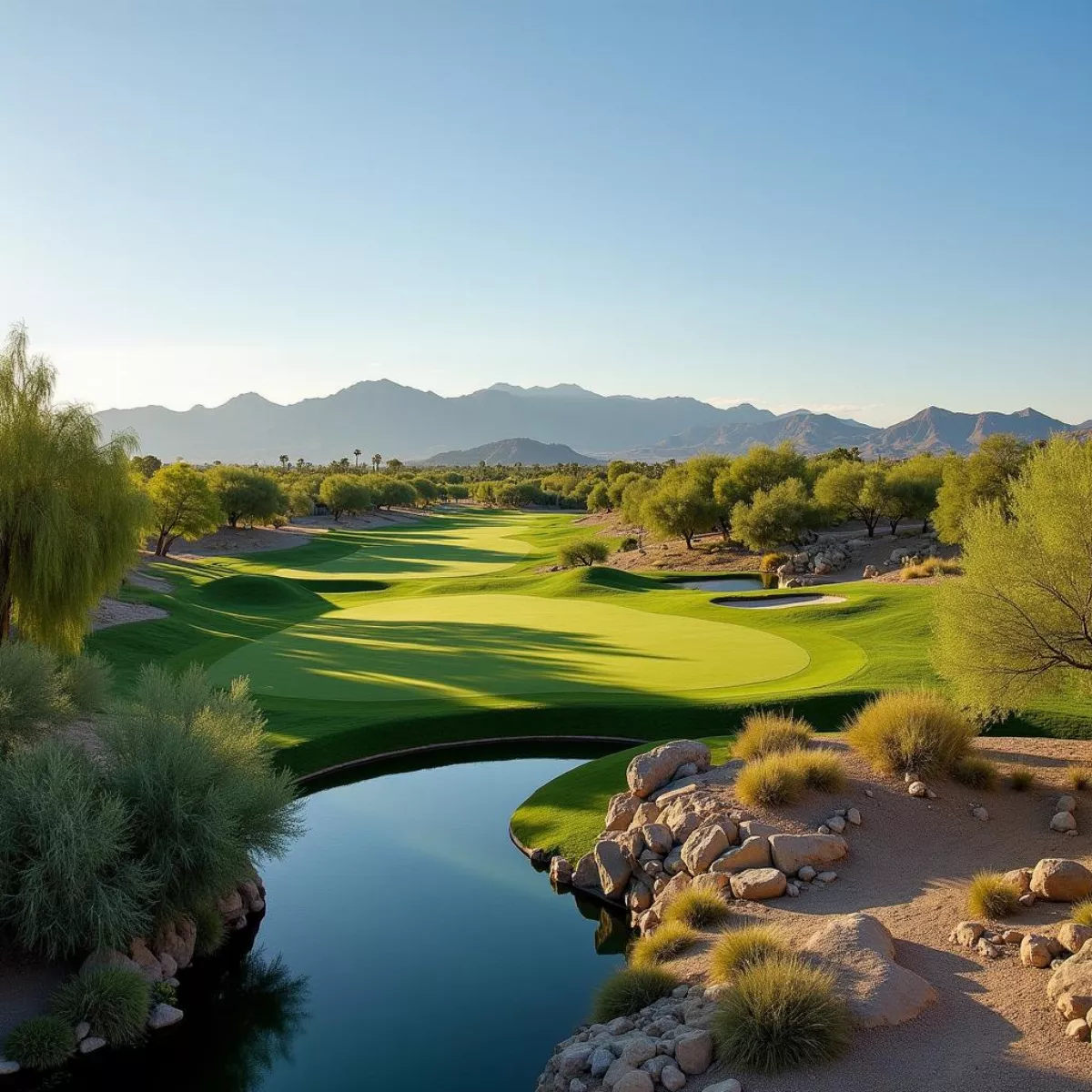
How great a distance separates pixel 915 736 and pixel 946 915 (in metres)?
4.61

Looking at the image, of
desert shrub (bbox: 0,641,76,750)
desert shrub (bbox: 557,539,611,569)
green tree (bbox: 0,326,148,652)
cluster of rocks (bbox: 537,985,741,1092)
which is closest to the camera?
cluster of rocks (bbox: 537,985,741,1092)

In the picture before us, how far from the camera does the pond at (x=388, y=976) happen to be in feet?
38.5

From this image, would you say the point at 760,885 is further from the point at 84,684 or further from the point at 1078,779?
the point at 84,684

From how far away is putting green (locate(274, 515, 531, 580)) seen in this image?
64562 millimetres

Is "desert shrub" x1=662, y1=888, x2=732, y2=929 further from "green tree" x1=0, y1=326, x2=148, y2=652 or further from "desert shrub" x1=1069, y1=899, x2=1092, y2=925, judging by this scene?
Result: "green tree" x1=0, y1=326, x2=148, y2=652

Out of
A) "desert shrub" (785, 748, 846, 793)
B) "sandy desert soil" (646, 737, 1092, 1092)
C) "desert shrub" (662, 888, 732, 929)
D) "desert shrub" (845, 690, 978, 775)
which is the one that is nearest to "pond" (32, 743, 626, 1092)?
"desert shrub" (662, 888, 732, 929)

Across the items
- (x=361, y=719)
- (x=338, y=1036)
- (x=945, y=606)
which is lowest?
(x=338, y=1036)

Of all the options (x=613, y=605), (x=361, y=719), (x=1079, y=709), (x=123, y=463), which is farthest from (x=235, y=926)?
(x=613, y=605)

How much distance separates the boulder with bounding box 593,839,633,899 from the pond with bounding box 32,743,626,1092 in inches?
18.9

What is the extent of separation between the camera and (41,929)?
11773 mm

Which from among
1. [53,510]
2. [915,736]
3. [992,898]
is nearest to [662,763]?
[915,736]

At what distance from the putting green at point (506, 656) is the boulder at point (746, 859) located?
11719 millimetres

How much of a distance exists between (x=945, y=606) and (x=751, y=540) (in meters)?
45.0

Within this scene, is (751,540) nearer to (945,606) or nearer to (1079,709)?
(1079,709)
